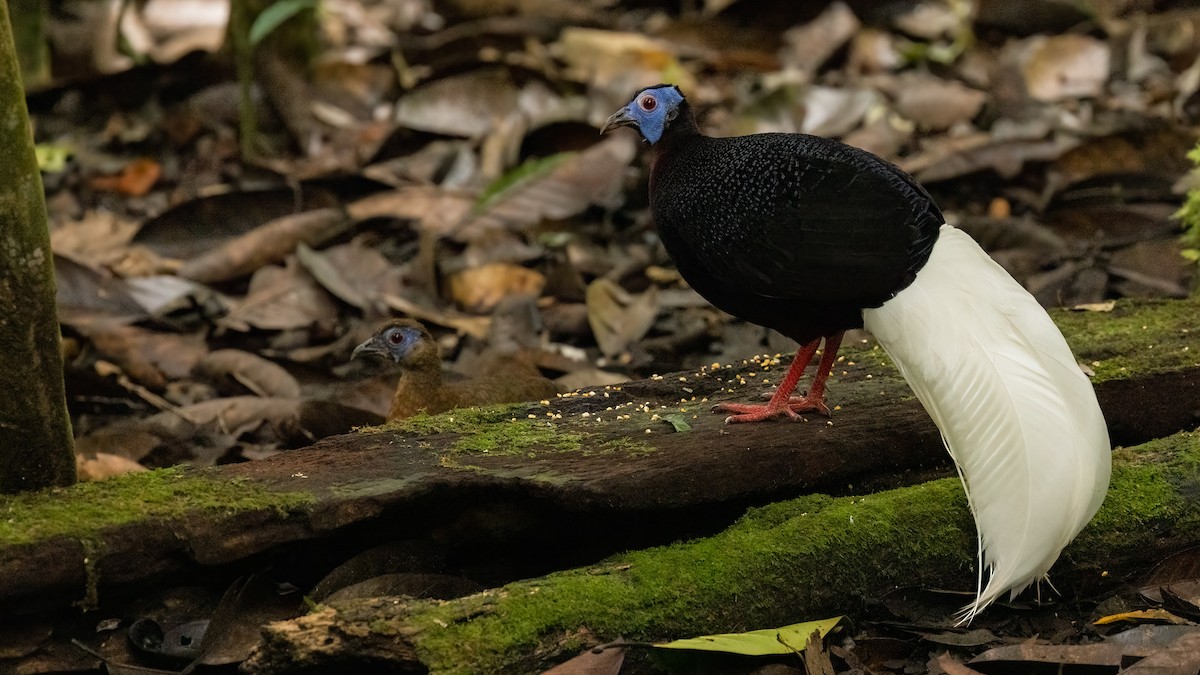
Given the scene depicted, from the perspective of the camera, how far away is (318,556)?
10.5ft

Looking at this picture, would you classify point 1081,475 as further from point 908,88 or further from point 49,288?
point 908,88

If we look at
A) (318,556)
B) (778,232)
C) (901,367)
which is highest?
(778,232)

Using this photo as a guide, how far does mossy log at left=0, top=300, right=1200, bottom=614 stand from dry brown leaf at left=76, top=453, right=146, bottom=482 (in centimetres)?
120

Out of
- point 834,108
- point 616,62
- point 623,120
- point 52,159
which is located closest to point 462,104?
point 616,62

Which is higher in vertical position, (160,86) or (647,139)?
(647,139)

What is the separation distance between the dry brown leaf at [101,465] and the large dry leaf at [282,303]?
4.77ft

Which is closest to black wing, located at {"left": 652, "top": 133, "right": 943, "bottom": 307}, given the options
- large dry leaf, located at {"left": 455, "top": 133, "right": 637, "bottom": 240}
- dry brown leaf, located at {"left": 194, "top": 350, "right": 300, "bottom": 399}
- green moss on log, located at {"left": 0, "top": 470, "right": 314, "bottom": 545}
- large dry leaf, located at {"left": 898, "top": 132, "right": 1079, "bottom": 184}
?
green moss on log, located at {"left": 0, "top": 470, "right": 314, "bottom": 545}

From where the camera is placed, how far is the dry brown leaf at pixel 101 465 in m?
4.36

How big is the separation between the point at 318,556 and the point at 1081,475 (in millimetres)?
1904

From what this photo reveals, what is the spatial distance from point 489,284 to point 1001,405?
12.1 ft

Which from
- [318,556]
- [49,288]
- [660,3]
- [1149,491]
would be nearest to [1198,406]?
[1149,491]

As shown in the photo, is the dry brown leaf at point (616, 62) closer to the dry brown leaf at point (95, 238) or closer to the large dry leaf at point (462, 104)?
the large dry leaf at point (462, 104)

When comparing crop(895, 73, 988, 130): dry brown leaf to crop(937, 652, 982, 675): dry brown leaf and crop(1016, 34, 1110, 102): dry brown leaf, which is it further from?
crop(937, 652, 982, 675): dry brown leaf

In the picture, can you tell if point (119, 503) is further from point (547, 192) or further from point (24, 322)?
point (547, 192)
